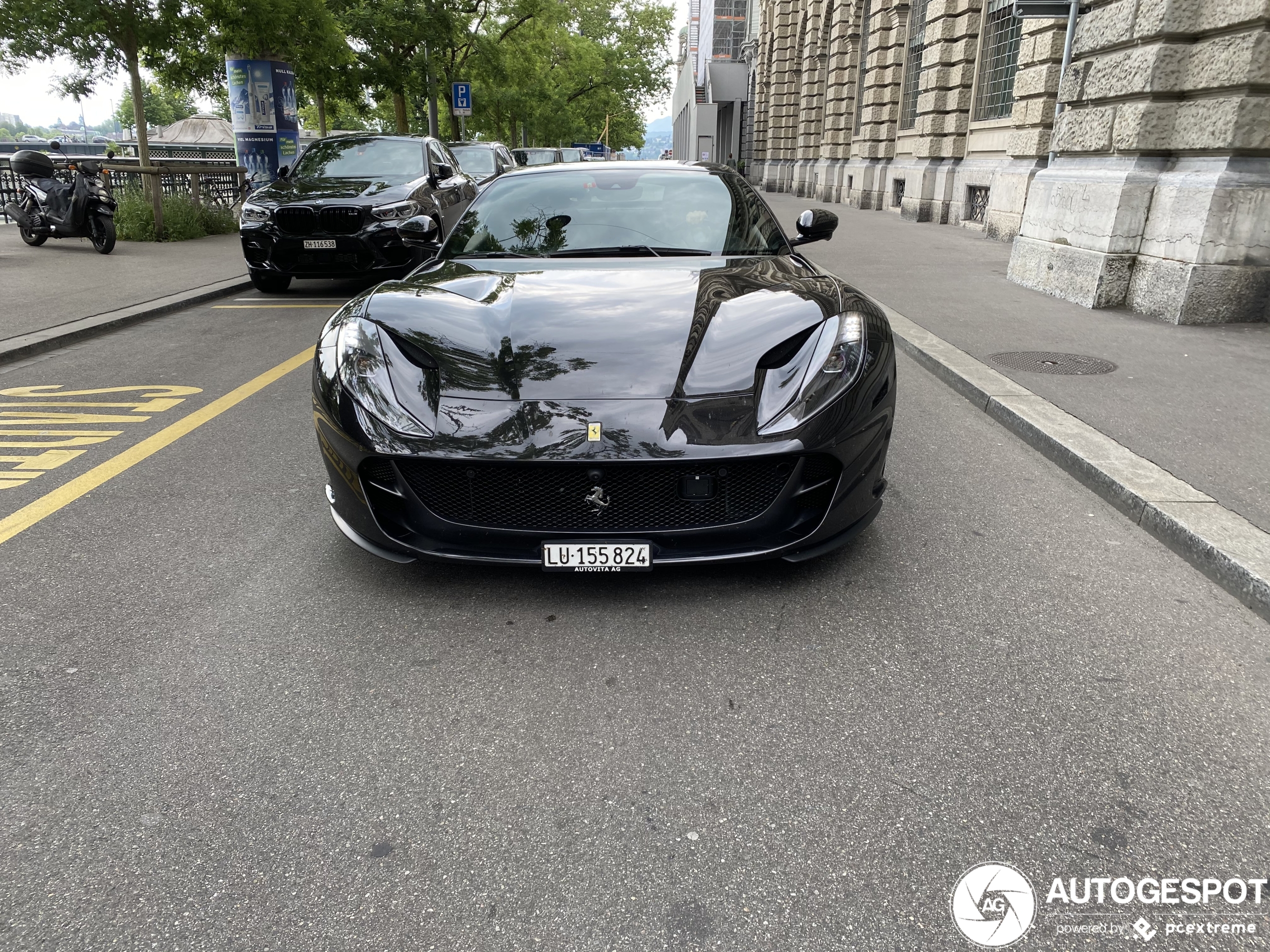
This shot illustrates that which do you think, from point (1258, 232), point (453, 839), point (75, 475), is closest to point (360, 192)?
point (75, 475)

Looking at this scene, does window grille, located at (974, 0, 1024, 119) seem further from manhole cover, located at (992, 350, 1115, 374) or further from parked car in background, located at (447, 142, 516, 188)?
manhole cover, located at (992, 350, 1115, 374)

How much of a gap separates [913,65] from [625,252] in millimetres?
20812

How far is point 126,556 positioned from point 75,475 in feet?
4.20

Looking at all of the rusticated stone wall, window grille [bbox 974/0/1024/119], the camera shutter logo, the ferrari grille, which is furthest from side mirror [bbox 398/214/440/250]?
window grille [bbox 974/0/1024/119]

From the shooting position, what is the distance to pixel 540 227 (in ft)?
15.2

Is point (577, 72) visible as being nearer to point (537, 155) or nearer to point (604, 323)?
point (537, 155)

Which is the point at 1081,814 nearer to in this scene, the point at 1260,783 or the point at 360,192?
the point at 1260,783

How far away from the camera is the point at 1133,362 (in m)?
6.54

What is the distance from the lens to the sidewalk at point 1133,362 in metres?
4.51

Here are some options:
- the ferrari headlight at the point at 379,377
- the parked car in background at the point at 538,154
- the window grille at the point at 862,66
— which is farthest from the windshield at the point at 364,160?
the window grille at the point at 862,66

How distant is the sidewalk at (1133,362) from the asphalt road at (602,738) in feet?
2.87

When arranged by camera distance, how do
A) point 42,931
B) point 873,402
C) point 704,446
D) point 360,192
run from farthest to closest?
point 360,192, point 873,402, point 704,446, point 42,931

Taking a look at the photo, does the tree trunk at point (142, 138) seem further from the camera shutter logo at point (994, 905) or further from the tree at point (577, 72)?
the tree at point (577, 72)

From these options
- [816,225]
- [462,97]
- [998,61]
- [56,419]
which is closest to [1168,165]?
[816,225]
